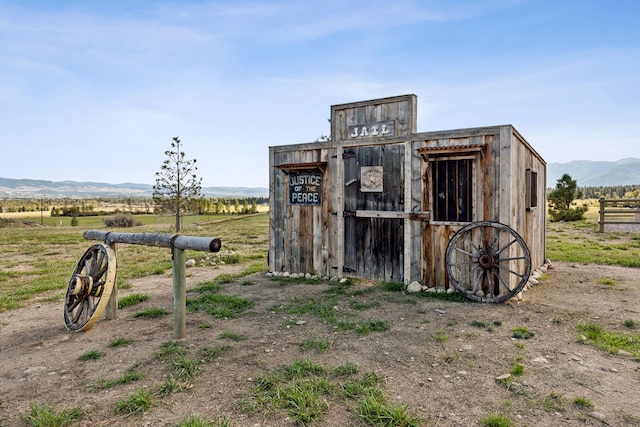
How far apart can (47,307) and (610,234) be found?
851 inches

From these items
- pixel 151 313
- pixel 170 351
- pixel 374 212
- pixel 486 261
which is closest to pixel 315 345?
pixel 170 351

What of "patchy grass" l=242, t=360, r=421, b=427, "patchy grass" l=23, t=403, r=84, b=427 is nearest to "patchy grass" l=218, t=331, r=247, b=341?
"patchy grass" l=242, t=360, r=421, b=427

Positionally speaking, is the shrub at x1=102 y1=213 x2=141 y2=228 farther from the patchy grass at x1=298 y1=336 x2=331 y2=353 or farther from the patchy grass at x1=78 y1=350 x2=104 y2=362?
the patchy grass at x1=298 y1=336 x2=331 y2=353

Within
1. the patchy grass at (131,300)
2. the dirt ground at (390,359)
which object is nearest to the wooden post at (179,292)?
the dirt ground at (390,359)

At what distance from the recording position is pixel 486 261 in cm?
721

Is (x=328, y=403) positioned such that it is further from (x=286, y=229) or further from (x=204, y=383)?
(x=286, y=229)

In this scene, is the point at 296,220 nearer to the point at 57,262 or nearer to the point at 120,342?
the point at 120,342

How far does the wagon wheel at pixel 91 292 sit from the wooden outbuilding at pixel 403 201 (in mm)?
4627

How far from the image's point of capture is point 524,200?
8.59 metres

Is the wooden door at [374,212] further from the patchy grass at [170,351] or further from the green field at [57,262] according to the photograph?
the patchy grass at [170,351]

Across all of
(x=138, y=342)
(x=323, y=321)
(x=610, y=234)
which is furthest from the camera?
(x=610, y=234)

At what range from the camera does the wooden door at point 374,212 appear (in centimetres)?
838

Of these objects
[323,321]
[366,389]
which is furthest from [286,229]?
[366,389]

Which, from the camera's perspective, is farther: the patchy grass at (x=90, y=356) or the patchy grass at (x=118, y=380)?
the patchy grass at (x=90, y=356)
